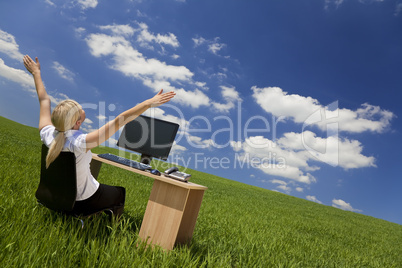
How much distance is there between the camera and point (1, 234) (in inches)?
114

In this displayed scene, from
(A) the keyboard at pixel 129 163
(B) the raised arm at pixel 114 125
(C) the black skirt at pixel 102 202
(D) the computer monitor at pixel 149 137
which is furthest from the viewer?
(D) the computer monitor at pixel 149 137

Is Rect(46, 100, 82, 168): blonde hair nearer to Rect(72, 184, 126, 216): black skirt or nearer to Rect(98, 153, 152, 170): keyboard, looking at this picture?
Rect(72, 184, 126, 216): black skirt

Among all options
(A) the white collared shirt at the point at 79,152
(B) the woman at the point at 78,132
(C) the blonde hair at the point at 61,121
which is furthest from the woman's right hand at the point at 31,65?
(C) the blonde hair at the point at 61,121

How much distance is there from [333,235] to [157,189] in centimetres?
839

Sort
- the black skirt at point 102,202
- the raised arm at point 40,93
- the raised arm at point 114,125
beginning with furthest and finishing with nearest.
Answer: the black skirt at point 102,202 → the raised arm at point 40,93 → the raised arm at point 114,125

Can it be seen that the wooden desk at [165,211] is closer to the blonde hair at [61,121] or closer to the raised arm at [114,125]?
the raised arm at [114,125]

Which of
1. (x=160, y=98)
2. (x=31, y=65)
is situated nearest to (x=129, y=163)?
(x=160, y=98)

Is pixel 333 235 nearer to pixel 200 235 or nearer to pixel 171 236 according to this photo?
pixel 200 235

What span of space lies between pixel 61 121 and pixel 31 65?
138 cm

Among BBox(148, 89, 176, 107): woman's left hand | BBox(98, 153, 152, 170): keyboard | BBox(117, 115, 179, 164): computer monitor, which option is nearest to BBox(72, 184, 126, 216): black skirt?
BBox(98, 153, 152, 170): keyboard

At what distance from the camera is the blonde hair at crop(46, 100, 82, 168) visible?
2.93 meters

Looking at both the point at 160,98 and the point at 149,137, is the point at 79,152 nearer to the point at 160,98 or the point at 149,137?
the point at 160,98

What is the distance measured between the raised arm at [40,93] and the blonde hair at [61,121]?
19.8 inches

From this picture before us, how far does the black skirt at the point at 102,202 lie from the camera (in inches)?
142
